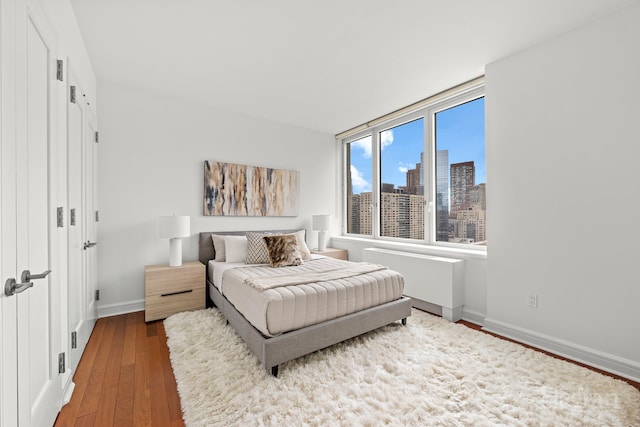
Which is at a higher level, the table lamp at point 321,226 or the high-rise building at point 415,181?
the high-rise building at point 415,181

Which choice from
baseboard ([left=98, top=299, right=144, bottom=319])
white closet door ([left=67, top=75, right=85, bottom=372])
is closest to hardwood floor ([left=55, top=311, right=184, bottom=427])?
white closet door ([left=67, top=75, right=85, bottom=372])

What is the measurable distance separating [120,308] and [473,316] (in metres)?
3.97

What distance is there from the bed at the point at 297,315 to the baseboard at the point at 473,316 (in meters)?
0.76

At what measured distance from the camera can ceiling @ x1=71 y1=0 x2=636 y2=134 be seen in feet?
6.74

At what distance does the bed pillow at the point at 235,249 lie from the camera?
139 inches

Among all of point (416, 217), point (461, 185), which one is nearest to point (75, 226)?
point (416, 217)

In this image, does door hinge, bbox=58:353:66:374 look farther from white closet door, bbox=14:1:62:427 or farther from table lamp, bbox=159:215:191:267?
table lamp, bbox=159:215:191:267

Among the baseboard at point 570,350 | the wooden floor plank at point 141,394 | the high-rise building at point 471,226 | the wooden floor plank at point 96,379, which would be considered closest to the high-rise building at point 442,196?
the high-rise building at point 471,226

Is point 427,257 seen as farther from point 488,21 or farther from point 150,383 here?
point 150,383

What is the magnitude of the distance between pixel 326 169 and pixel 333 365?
3579 millimetres

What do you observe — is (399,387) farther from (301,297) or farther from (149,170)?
(149,170)

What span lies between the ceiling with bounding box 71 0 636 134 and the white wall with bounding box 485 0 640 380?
1.01ft

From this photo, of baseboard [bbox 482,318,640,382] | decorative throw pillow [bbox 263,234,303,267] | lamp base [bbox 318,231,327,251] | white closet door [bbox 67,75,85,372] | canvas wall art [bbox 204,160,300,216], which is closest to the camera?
white closet door [bbox 67,75,85,372]

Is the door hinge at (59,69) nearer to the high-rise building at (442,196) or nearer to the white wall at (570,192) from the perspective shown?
the white wall at (570,192)
